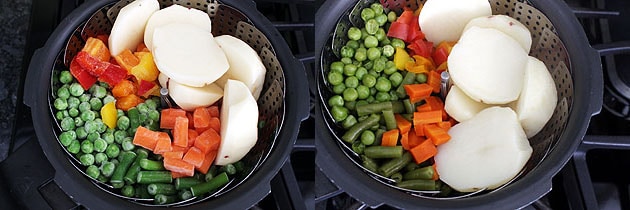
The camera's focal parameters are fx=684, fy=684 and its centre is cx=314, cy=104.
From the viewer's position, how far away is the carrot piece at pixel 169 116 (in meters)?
1.11

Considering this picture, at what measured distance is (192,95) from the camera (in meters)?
1.10

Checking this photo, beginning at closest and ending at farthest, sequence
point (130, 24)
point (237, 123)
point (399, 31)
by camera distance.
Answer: point (237, 123)
point (130, 24)
point (399, 31)

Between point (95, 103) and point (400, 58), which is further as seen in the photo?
point (400, 58)

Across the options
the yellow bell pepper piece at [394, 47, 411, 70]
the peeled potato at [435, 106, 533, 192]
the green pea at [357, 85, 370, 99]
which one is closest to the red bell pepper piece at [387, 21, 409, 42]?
the yellow bell pepper piece at [394, 47, 411, 70]

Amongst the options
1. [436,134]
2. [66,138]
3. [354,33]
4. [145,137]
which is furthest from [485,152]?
[66,138]

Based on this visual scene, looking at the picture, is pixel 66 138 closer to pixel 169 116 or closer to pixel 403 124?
pixel 169 116

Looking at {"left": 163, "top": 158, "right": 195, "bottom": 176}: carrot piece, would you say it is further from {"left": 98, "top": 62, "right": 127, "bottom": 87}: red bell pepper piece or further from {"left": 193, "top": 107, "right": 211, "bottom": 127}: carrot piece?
{"left": 98, "top": 62, "right": 127, "bottom": 87}: red bell pepper piece

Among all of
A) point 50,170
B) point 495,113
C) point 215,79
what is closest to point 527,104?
point 495,113

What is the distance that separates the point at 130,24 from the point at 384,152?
1.57 ft

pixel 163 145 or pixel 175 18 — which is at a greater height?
pixel 175 18

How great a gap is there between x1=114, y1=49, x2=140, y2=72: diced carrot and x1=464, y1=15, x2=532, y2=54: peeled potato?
59 centimetres

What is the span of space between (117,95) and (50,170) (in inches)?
6.4

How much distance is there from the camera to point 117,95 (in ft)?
3.79

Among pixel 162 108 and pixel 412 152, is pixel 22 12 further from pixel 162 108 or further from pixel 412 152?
pixel 412 152
